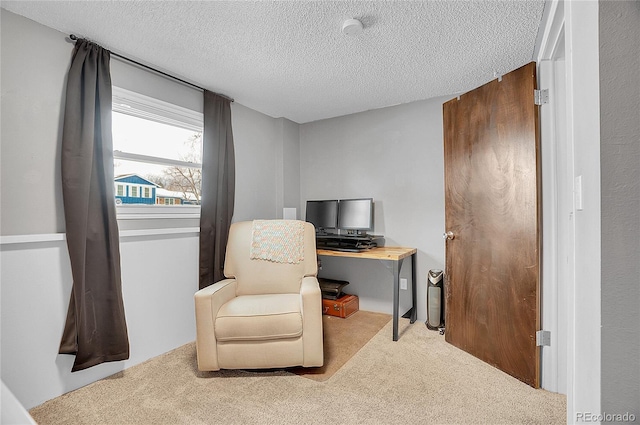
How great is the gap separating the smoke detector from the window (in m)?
1.47

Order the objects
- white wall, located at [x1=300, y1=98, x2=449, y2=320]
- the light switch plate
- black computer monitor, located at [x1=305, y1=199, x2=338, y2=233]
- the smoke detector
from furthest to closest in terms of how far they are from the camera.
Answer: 1. black computer monitor, located at [x1=305, y1=199, x2=338, y2=233]
2. white wall, located at [x1=300, y1=98, x2=449, y2=320]
3. the smoke detector
4. the light switch plate

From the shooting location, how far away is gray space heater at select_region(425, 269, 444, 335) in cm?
269

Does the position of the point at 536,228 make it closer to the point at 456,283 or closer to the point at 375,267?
the point at 456,283

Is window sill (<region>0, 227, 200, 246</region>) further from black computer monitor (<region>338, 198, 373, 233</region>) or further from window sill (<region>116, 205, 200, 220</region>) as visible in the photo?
black computer monitor (<region>338, 198, 373, 233</region>)

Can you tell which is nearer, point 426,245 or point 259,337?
point 259,337

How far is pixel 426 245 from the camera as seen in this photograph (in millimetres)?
2943

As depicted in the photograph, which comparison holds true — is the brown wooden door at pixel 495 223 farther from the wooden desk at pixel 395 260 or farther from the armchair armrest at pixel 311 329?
the armchair armrest at pixel 311 329

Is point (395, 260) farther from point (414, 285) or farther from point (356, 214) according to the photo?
point (356, 214)

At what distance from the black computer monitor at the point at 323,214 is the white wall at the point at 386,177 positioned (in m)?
0.17

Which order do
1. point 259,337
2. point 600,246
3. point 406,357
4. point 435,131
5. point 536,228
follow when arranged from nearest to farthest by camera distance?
1. point 600,246
2. point 536,228
3. point 259,337
4. point 406,357
5. point 435,131

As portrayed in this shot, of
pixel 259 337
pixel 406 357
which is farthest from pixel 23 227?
pixel 406 357

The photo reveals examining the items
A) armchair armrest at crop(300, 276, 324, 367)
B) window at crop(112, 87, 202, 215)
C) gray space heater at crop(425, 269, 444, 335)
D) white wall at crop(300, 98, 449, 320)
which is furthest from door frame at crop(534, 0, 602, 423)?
window at crop(112, 87, 202, 215)

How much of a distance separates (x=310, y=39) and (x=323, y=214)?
184 centimetres

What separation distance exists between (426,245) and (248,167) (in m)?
1.93
